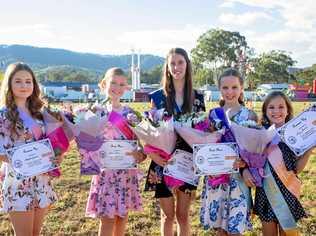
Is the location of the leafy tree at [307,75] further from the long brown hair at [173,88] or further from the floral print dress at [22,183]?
the floral print dress at [22,183]

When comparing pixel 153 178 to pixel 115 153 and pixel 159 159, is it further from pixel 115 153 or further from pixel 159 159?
pixel 115 153

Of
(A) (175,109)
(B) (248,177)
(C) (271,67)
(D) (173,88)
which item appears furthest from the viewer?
(C) (271,67)

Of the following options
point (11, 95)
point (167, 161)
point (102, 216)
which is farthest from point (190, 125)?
point (11, 95)

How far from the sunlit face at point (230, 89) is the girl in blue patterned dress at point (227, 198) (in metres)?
0.03

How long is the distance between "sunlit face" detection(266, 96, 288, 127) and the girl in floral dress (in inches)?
49.2

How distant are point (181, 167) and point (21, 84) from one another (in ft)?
5.25

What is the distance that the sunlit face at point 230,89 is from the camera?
4504 mm

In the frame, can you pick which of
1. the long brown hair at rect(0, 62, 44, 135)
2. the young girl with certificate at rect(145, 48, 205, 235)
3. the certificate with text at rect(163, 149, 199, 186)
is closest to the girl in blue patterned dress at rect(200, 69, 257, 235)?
the certificate with text at rect(163, 149, 199, 186)

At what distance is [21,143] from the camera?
4258 mm

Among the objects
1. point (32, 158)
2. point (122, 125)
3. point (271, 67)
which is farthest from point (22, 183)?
point (271, 67)

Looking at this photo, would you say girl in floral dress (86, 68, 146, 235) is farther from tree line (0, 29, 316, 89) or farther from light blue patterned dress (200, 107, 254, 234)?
tree line (0, 29, 316, 89)

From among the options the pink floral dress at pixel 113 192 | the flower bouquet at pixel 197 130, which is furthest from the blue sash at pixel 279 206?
the pink floral dress at pixel 113 192

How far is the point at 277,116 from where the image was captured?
179 inches

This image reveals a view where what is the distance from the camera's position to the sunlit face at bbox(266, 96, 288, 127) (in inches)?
179
